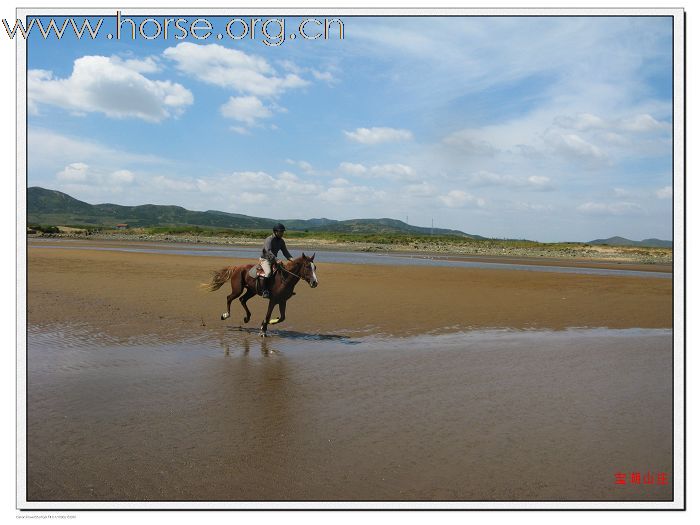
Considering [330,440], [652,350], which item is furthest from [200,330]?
[652,350]

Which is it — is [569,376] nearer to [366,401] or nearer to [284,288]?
[366,401]

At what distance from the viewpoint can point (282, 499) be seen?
4.55 metres

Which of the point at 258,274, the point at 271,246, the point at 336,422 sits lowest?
the point at 336,422

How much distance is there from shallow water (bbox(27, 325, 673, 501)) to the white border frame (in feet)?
0.72

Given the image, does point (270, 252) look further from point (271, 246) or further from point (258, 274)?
point (258, 274)

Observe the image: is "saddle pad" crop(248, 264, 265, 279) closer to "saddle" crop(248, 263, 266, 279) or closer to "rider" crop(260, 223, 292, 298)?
"saddle" crop(248, 263, 266, 279)

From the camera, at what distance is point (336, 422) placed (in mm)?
6191

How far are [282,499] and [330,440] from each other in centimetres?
119

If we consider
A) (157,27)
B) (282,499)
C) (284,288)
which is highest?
(157,27)
